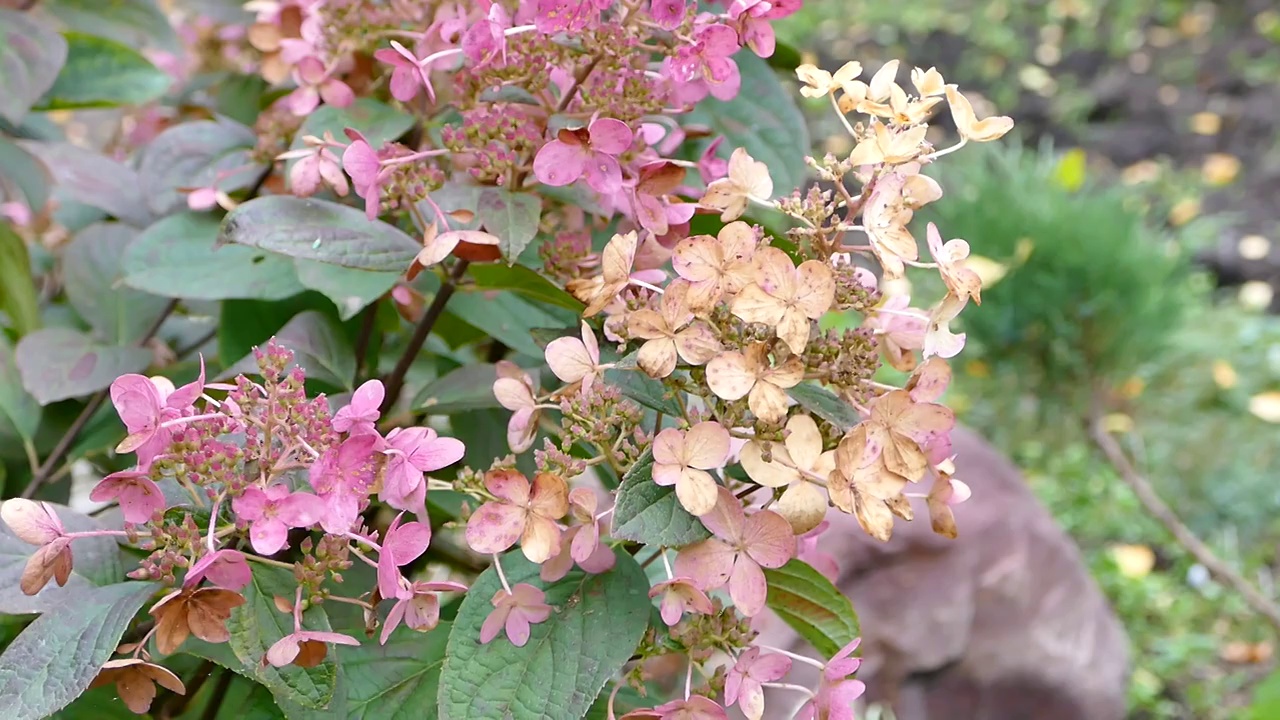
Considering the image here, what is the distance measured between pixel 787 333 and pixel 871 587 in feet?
4.50

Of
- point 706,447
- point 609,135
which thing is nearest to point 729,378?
point 706,447

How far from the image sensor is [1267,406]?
280cm

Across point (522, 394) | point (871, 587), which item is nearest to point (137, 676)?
point (522, 394)

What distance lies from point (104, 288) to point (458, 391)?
13.8 inches

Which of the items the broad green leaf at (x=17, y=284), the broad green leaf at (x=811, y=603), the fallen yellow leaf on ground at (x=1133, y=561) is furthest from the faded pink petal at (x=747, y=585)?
the fallen yellow leaf on ground at (x=1133, y=561)

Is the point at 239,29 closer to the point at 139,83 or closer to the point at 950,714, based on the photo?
the point at 139,83

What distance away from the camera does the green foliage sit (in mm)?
2678

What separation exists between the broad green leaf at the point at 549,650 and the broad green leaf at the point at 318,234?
0.19m

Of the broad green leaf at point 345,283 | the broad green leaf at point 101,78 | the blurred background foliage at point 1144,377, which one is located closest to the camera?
the broad green leaf at point 345,283

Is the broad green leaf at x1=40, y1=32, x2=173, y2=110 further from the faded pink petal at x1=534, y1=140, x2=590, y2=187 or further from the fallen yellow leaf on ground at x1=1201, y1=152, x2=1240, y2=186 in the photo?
the fallen yellow leaf on ground at x1=1201, y1=152, x2=1240, y2=186

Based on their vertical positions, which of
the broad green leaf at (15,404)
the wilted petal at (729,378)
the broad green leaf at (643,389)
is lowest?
the broad green leaf at (15,404)

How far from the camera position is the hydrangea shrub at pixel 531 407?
52 cm

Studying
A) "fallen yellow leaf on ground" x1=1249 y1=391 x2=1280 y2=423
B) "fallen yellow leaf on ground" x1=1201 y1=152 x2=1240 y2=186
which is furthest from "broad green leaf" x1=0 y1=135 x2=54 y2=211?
"fallen yellow leaf on ground" x1=1201 y1=152 x2=1240 y2=186

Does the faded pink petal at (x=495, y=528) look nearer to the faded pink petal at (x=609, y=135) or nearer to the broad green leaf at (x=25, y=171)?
the faded pink petal at (x=609, y=135)
